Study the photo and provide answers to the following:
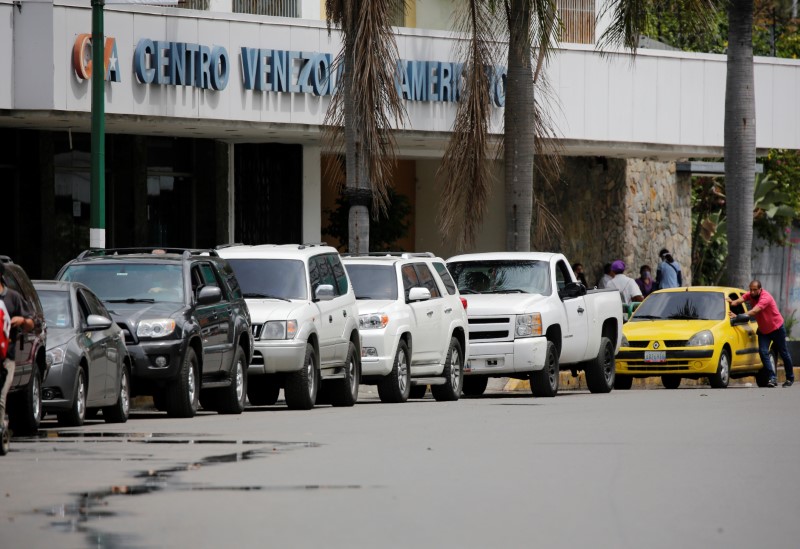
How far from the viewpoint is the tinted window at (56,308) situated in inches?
644

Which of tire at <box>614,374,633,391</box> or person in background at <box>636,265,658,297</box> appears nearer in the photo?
tire at <box>614,374,633,391</box>

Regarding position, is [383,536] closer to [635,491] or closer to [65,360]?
[635,491]

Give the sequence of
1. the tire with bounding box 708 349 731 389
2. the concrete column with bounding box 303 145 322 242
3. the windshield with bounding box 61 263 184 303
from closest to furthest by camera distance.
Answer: the windshield with bounding box 61 263 184 303 → the tire with bounding box 708 349 731 389 → the concrete column with bounding box 303 145 322 242

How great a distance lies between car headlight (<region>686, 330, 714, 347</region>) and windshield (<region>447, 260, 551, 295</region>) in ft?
10.8

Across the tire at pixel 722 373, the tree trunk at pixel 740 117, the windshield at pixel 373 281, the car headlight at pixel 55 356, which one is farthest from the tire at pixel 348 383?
the tree trunk at pixel 740 117

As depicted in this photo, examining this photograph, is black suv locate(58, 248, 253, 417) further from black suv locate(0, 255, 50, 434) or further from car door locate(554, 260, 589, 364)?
car door locate(554, 260, 589, 364)

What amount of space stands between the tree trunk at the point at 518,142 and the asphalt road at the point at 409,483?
10.9m

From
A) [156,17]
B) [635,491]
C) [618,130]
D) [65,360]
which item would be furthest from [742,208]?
[635,491]

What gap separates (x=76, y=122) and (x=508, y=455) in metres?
15.3

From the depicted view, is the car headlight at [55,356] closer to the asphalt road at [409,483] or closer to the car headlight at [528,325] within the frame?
the asphalt road at [409,483]

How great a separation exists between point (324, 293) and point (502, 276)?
5135 mm

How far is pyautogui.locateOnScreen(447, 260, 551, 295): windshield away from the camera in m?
23.5

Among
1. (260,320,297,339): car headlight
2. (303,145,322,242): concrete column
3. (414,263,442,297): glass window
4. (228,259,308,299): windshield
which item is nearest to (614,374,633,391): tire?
(414,263,442,297): glass window

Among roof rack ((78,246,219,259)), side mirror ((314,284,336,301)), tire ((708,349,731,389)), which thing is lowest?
tire ((708,349,731,389))
